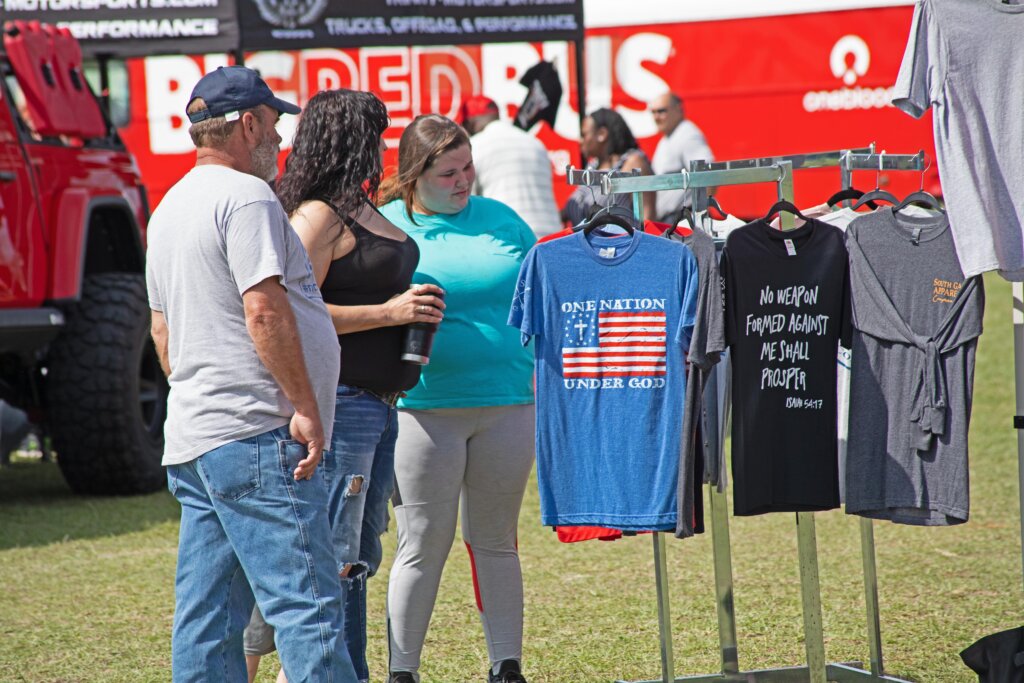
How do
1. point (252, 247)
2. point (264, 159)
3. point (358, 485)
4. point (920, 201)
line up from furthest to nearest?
point (920, 201) → point (358, 485) → point (264, 159) → point (252, 247)

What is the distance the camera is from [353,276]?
3.36 metres

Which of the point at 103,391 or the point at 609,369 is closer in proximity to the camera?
the point at 609,369

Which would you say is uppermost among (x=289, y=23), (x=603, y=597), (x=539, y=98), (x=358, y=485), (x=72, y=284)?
(x=289, y=23)

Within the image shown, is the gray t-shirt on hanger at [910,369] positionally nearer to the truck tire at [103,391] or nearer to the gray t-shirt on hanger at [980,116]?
the gray t-shirt on hanger at [980,116]

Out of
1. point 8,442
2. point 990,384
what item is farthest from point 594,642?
point 990,384

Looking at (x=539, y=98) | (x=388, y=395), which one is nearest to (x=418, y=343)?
(x=388, y=395)

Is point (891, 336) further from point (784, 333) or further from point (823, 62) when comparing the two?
point (823, 62)

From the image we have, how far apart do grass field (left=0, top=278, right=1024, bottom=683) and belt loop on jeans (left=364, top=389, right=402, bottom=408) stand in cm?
126

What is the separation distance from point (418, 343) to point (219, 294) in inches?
25.2

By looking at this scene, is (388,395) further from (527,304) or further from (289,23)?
(289,23)

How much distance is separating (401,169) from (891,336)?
1472 millimetres

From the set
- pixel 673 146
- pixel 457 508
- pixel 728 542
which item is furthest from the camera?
pixel 673 146

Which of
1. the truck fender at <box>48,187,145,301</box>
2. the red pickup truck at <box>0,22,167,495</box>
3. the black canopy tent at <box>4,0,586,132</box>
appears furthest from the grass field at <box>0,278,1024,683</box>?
the black canopy tent at <box>4,0,586,132</box>

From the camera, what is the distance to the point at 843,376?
3996mm
